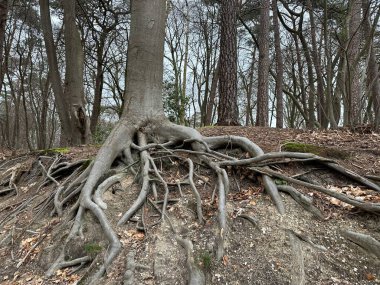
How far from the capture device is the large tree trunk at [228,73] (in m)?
7.56

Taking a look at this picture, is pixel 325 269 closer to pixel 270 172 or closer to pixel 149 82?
pixel 270 172

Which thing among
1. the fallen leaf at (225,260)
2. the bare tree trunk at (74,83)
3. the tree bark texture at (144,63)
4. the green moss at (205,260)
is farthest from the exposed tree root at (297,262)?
the bare tree trunk at (74,83)

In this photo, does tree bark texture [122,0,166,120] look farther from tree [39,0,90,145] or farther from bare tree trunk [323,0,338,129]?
bare tree trunk [323,0,338,129]

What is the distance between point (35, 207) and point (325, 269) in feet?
12.5

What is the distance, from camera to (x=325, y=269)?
2762 mm

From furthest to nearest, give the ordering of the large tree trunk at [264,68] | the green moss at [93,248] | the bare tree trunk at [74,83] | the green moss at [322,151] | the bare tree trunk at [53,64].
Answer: the large tree trunk at [264,68] → the bare tree trunk at [53,64] → the bare tree trunk at [74,83] → the green moss at [322,151] → the green moss at [93,248]

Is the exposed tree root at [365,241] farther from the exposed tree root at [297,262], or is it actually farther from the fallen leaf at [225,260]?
the fallen leaf at [225,260]

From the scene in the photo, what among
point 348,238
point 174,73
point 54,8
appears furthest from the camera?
point 174,73

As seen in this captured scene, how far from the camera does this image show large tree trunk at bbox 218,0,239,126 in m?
7.56

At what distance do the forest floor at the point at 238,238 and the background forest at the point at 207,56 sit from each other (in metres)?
2.70

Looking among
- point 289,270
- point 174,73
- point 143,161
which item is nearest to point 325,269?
point 289,270

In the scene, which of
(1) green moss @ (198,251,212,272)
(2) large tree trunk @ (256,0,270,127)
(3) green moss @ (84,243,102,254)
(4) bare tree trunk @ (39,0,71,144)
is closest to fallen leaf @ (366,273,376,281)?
(1) green moss @ (198,251,212,272)

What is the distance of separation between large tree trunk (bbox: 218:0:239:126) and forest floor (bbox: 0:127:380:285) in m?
3.45

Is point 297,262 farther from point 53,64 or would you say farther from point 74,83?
point 53,64
